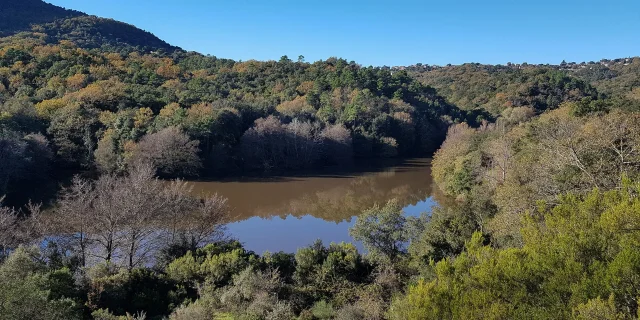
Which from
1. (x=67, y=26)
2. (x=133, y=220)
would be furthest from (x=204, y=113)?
(x=67, y=26)

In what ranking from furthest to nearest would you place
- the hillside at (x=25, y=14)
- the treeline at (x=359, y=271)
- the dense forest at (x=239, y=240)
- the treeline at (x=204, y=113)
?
the hillside at (x=25, y=14), the treeline at (x=204, y=113), the dense forest at (x=239, y=240), the treeline at (x=359, y=271)

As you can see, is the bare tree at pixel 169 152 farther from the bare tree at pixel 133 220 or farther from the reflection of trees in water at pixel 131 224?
the reflection of trees in water at pixel 131 224

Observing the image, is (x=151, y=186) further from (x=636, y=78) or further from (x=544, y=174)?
(x=636, y=78)

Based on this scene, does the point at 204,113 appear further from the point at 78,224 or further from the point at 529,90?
the point at 529,90

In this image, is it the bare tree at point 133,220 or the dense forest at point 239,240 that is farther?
the bare tree at point 133,220

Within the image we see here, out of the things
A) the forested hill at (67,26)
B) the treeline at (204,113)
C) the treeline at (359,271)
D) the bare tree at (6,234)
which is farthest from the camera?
the forested hill at (67,26)

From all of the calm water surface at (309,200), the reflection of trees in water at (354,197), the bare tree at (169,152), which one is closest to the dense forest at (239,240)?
the bare tree at (169,152)

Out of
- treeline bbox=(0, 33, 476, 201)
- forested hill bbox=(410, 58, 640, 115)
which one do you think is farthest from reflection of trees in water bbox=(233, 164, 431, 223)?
forested hill bbox=(410, 58, 640, 115)

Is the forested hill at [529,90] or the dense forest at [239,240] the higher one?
the forested hill at [529,90]
